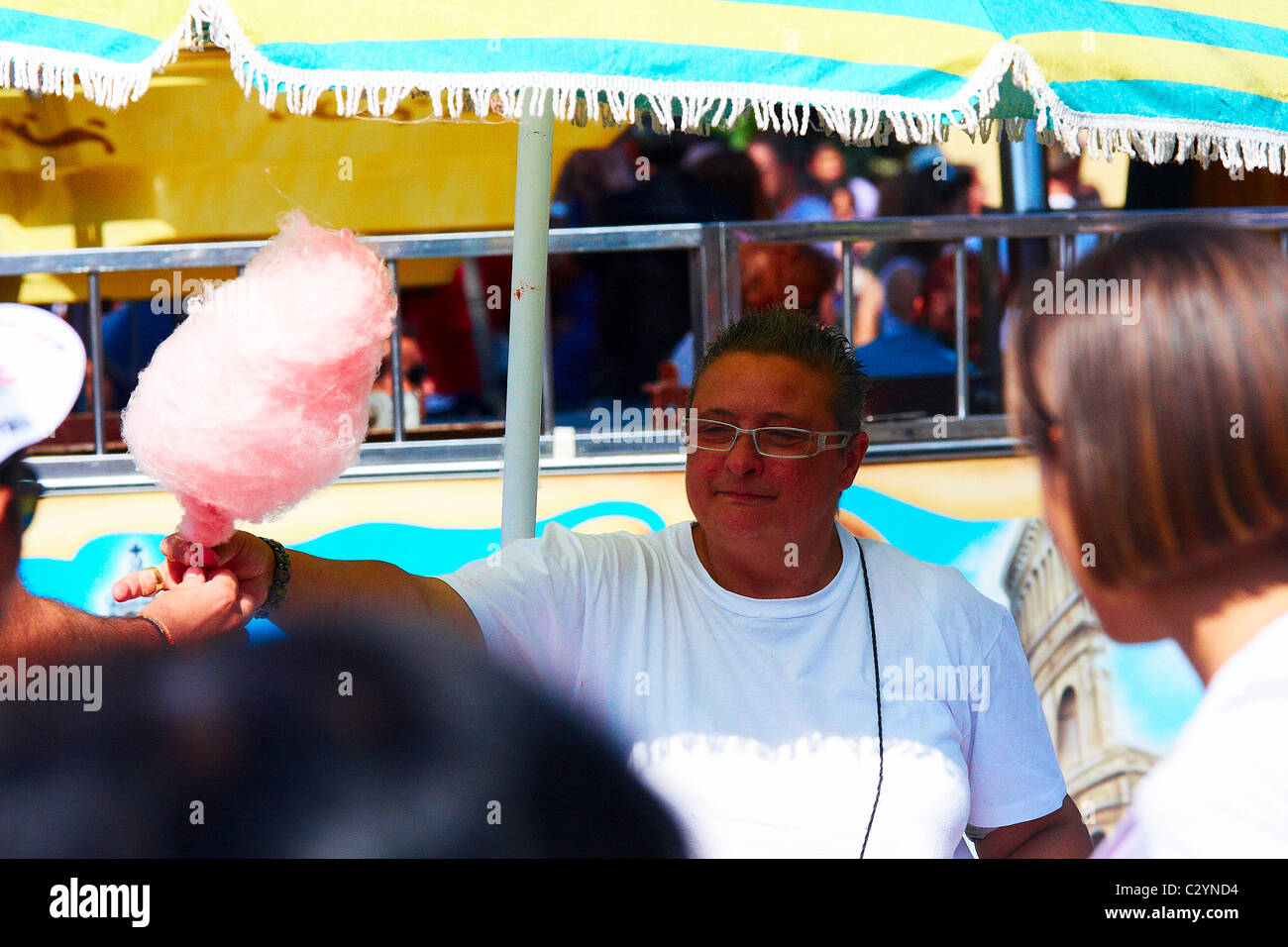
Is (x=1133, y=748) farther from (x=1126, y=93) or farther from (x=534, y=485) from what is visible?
(x=1126, y=93)

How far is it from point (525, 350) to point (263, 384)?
76cm

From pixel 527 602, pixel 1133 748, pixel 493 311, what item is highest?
pixel 493 311

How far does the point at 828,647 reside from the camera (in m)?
1.74

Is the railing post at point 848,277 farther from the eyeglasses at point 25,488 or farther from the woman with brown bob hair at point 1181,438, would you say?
the eyeglasses at point 25,488

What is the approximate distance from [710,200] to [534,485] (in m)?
2.25

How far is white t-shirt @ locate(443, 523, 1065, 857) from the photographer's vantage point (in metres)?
1.67

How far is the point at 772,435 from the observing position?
1.77 m

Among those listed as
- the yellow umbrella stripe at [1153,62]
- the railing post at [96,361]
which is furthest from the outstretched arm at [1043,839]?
the railing post at [96,361]

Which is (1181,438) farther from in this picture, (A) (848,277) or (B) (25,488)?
(B) (25,488)

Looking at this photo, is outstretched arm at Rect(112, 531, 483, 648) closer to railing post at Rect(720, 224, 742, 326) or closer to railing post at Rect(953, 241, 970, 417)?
railing post at Rect(720, 224, 742, 326)
